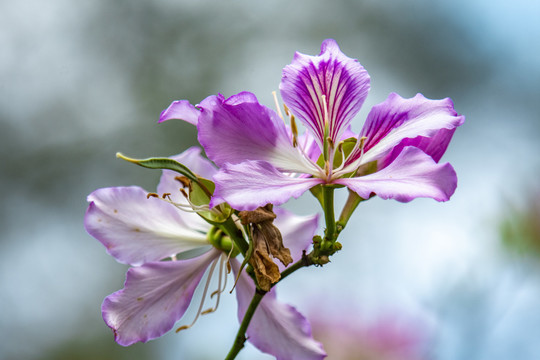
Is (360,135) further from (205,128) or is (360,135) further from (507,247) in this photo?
(507,247)

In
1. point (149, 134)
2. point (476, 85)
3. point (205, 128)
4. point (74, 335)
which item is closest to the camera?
point (205, 128)

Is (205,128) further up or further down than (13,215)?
further down

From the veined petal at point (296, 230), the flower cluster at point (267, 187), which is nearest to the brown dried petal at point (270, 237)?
the flower cluster at point (267, 187)

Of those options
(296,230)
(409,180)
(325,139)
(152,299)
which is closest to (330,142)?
(325,139)

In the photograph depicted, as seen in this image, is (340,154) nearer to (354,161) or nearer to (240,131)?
(354,161)

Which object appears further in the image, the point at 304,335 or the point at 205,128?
the point at 304,335

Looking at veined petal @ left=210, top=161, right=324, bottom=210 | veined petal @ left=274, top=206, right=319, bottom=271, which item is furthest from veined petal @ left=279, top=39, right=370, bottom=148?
veined petal @ left=274, top=206, right=319, bottom=271

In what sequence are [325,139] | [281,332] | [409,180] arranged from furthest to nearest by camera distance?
[281,332] < [325,139] < [409,180]

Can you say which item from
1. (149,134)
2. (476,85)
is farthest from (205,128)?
(476,85)
